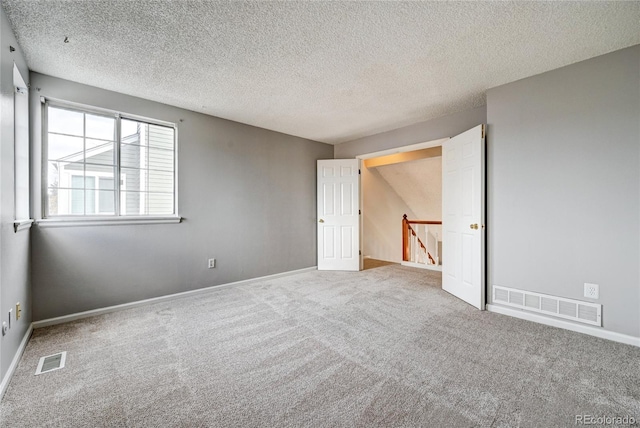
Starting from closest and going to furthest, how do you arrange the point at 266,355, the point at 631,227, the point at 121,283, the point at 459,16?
the point at 459,16 < the point at 266,355 < the point at 631,227 < the point at 121,283

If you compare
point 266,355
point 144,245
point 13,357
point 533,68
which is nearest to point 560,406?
point 266,355

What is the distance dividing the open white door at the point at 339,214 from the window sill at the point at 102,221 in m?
2.54

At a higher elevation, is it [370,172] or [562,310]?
[370,172]

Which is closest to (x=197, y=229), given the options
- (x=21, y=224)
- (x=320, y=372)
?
(x=21, y=224)

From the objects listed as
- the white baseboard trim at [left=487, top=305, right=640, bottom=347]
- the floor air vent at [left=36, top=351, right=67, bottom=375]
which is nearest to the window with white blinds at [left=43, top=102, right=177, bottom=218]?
the floor air vent at [left=36, top=351, right=67, bottom=375]

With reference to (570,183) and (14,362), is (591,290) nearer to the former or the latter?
(570,183)

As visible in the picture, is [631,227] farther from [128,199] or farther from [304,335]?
[128,199]

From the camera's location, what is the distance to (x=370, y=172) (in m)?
6.48

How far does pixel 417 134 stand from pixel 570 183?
6.76 feet

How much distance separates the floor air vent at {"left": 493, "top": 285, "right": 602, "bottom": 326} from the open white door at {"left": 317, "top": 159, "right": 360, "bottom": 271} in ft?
7.94

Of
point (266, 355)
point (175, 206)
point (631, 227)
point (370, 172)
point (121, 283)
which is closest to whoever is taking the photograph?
point (266, 355)

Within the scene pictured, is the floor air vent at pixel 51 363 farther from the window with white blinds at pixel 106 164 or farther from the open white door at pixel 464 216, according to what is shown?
the open white door at pixel 464 216

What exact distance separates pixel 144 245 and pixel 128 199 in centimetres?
59

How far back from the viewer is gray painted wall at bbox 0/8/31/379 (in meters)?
1.71
